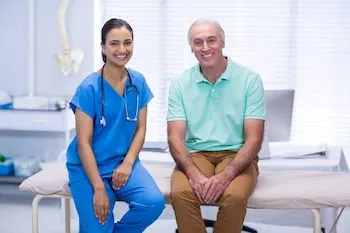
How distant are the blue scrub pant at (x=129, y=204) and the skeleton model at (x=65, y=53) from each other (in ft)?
6.65

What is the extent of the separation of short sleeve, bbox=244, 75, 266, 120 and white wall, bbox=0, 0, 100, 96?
2077 millimetres

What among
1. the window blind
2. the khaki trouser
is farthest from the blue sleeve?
the window blind

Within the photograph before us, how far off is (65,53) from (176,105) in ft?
6.18

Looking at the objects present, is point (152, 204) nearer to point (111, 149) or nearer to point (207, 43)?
point (111, 149)

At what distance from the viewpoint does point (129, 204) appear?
2.23 m

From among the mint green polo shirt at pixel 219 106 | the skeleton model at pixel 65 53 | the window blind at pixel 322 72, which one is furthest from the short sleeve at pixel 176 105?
the window blind at pixel 322 72

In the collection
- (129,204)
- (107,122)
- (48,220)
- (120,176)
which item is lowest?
(48,220)

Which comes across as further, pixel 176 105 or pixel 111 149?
pixel 176 105

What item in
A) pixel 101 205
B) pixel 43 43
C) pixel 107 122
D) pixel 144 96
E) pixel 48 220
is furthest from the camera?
pixel 43 43

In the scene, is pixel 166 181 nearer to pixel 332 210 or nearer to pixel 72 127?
pixel 332 210

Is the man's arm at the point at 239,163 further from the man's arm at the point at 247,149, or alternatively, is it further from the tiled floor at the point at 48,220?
the tiled floor at the point at 48,220

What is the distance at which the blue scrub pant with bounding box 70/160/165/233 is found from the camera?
7.16 ft

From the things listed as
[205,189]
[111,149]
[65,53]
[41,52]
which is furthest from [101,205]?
[41,52]

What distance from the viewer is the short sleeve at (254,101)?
2.40m
